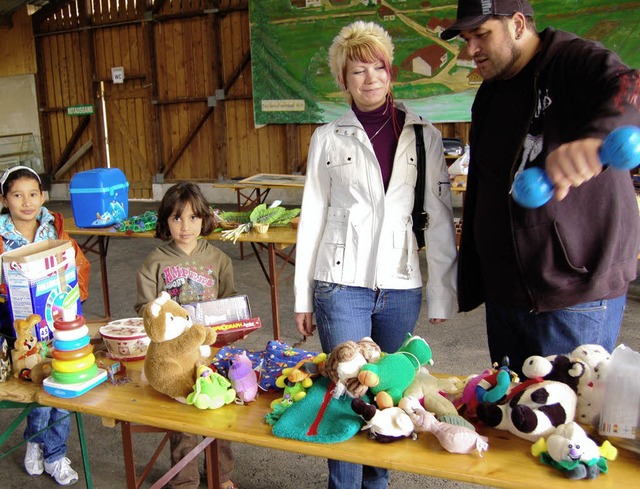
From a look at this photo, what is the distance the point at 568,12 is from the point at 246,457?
24.9 ft

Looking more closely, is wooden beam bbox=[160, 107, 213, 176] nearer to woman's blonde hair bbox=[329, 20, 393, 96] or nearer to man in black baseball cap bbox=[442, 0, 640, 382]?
woman's blonde hair bbox=[329, 20, 393, 96]

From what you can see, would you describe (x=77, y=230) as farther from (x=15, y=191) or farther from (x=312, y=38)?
(x=312, y=38)

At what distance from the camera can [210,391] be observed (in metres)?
1.64

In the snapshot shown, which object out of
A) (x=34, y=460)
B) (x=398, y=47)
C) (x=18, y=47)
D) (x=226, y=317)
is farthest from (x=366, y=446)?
(x=18, y=47)

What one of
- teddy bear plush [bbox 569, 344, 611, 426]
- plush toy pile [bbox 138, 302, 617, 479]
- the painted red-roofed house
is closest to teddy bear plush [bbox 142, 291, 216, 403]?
plush toy pile [bbox 138, 302, 617, 479]

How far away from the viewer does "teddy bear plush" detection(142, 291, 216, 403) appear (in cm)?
163

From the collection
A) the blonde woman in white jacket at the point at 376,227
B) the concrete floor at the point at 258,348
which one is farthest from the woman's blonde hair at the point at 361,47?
the concrete floor at the point at 258,348

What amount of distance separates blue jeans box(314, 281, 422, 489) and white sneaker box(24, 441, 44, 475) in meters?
1.61

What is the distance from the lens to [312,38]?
960 centimetres

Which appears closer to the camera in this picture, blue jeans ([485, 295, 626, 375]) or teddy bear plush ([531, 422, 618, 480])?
teddy bear plush ([531, 422, 618, 480])

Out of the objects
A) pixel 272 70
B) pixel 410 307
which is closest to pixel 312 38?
pixel 272 70

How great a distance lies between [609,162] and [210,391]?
112 centimetres

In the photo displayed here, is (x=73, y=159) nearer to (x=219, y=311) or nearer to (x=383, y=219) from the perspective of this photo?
(x=219, y=311)

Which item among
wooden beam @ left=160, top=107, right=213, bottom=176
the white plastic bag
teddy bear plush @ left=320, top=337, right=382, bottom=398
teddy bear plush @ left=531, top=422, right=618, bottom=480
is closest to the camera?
teddy bear plush @ left=531, top=422, right=618, bottom=480
